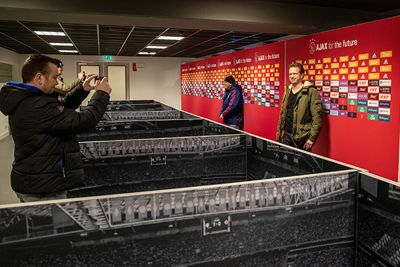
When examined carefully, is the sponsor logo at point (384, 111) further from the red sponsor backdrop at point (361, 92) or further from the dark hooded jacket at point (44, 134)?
the dark hooded jacket at point (44, 134)

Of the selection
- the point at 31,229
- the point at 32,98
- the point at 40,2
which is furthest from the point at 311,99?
the point at 40,2

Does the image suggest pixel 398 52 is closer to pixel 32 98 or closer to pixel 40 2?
pixel 32 98

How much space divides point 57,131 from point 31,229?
84cm

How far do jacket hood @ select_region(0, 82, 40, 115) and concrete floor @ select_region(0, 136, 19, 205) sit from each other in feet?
9.35

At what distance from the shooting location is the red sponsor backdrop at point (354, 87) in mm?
3604

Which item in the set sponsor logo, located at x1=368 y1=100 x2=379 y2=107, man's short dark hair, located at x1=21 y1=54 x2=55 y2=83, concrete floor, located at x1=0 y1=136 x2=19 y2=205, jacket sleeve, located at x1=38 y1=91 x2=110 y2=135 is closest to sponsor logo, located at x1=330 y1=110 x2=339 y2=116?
sponsor logo, located at x1=368 y1=100 x2=379 y2=107

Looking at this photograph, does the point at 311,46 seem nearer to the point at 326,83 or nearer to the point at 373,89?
the point at 326,83

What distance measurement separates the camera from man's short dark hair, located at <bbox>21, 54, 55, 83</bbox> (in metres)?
1.82

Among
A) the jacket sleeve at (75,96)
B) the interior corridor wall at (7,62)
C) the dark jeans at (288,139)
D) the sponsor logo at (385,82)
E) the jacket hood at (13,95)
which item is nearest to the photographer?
the jacket hood at (13,95)

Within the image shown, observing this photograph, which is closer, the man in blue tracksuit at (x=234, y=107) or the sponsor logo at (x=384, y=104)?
the sponsor logo at (x=384, y=104)

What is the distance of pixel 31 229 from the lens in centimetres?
104

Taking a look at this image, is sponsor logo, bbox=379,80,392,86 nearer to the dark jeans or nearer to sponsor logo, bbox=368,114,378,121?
sponsor logo, bbox=368,114,378,121

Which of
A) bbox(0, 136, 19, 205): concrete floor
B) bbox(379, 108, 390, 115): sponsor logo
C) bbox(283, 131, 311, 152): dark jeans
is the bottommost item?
bbox(0, 136, 19, 205): concrete floor

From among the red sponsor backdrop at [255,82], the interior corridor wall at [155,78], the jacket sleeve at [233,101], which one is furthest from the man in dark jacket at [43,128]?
the interior corridor wall at [155,78]
